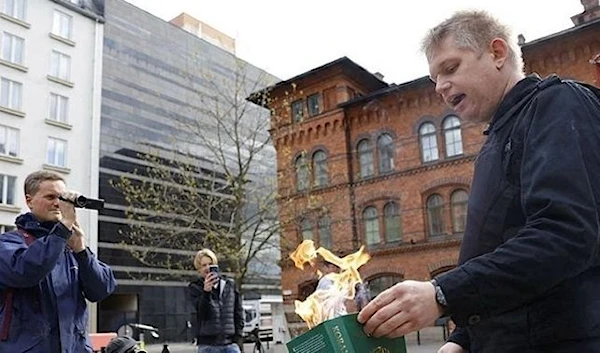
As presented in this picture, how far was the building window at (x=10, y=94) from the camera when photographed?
33625 millimetres

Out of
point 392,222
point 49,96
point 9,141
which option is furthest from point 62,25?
point 392,222

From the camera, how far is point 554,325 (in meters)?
1.43

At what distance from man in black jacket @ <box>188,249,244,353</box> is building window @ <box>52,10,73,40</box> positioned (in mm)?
35052

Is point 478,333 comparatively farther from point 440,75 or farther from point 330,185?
point 330,185

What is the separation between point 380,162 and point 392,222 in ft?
10.0

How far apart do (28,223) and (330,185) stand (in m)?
25.3

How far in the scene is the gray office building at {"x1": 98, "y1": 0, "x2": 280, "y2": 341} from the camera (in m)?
46.2

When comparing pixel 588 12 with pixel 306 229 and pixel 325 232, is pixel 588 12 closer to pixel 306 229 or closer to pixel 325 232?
pixel 325 232

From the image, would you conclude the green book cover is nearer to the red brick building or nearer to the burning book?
the burning book

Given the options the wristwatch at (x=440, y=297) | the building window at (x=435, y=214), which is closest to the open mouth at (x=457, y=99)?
the wristwatch at (x=440, y=297)

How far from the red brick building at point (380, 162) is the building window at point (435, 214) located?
0.05m

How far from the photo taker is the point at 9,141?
33438 millimetres

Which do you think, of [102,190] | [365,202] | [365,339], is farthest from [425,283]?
[102,190]

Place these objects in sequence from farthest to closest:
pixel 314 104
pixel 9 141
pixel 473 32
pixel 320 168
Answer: pixel 9 141
pixel 314 104
pixel 320 168
pixel 473 32
